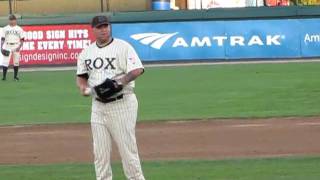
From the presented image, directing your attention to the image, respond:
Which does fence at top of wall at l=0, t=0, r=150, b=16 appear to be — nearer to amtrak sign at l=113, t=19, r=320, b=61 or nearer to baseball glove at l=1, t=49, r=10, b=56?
amtrak sign at l=113, t=19, r=320, b=61

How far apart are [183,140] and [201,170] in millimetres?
3110

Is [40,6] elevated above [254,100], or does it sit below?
above

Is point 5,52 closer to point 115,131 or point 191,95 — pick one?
point 191,95

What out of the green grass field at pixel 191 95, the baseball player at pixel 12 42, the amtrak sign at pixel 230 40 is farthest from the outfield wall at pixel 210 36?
the baseball player at pixel 12 42

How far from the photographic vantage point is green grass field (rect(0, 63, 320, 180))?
32.8 ft

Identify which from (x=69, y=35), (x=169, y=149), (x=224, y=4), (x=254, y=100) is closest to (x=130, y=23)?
(x=69, y=35)

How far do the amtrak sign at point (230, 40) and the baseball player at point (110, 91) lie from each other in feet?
80.3

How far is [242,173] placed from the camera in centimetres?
977

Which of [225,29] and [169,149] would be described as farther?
[225,29]

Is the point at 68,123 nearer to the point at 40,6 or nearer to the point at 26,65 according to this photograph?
the point at 26,65

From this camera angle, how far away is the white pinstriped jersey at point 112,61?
792cm

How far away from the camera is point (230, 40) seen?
3238cm

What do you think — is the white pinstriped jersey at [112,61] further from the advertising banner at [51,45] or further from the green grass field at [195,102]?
the advertising banner at [51,45]

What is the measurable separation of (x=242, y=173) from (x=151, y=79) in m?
15.3
